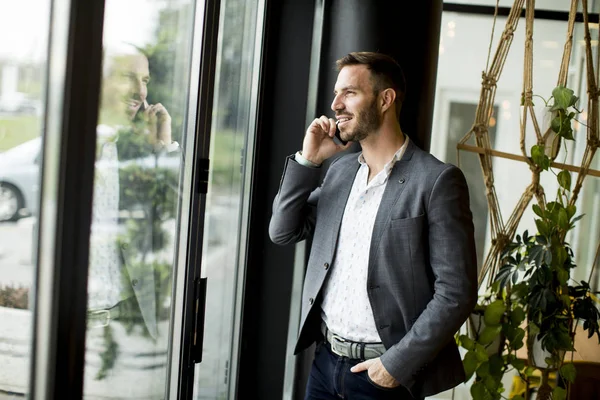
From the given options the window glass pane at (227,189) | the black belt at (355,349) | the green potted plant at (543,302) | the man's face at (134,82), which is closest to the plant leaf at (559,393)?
the green potted plant at (543,302)

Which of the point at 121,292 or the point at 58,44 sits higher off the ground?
the point at 58,44

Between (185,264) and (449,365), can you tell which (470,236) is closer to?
(449,365)

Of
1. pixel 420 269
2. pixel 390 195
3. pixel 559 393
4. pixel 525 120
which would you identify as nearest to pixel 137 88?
pixel 390 195

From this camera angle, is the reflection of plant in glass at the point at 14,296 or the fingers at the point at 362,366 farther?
the fingers at the point at 362,366

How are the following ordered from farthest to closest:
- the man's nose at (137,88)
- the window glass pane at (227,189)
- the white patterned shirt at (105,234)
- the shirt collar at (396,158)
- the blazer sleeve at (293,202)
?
the window glass pane at (227,189), the blazer sleeve at (293,202), the shirt collar at (396,158), the man's nose at (137,88), the white patterned shirt at (105,234)

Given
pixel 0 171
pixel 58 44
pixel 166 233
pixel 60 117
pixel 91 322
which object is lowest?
pixel 91 322

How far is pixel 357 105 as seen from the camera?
2.19m

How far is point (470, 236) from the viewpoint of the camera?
6.49 feet

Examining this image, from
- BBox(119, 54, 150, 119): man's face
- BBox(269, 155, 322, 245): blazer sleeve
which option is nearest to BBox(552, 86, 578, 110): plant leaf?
BBox(269, 155, 322, 245): blazer sleeve

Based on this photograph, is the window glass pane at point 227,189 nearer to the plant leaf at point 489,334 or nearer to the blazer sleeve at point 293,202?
the blazer sleeve at point 293,202

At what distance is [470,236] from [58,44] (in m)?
1.19

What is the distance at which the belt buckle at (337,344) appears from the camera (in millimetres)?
2105

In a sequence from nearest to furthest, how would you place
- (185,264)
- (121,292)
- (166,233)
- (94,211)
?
(94,211) < (121,292) < (166,233) < (185,264)

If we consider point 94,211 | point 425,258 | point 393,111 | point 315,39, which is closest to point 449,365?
point 425,258
